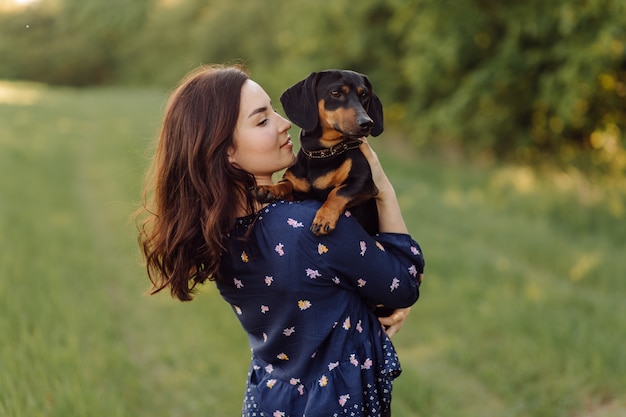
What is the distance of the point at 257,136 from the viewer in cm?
202

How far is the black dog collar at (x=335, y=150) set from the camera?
2.36 m

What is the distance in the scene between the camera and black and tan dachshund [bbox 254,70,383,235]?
227 cm

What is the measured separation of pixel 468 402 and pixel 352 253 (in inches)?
104

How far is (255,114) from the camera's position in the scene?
6.62ft

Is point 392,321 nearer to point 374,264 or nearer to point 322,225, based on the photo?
point 374,264

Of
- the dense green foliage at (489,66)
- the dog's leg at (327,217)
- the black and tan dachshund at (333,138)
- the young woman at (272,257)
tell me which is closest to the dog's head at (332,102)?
A: the black and tan dachshund at (333,138)

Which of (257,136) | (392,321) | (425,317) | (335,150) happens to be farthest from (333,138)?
(425,317)

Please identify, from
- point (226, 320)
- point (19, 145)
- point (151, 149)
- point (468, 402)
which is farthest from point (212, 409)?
point (19, 145)

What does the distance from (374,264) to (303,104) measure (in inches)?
32.7

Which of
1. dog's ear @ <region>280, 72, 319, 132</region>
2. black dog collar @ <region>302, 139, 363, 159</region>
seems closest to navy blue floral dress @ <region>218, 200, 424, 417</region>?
black dog collar @ <region>302, 139, 363, 159</region>

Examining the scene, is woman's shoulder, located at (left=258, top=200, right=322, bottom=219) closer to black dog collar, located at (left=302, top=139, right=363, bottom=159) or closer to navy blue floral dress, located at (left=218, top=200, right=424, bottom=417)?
navy blue floral dress, located at (left=218, top=200, right=424, bottom=417)

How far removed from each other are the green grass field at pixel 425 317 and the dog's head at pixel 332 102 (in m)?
0.65

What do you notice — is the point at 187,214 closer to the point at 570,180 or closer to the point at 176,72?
the point at 570,180

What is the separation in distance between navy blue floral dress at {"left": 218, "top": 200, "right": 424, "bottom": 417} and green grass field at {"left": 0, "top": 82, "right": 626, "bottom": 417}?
91 centimetres
